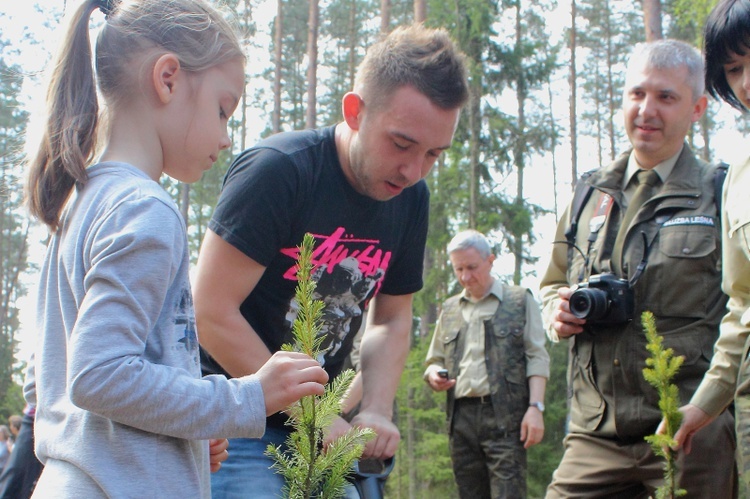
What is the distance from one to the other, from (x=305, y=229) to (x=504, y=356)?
393 cm

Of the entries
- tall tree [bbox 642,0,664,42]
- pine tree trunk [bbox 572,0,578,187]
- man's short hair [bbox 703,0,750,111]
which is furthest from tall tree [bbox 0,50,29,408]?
man's short hair [bbox 703,0,750,111]

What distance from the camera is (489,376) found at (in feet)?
20.8

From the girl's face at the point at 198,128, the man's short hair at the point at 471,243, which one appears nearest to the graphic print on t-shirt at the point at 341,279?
the girl's face at the point at 198,128

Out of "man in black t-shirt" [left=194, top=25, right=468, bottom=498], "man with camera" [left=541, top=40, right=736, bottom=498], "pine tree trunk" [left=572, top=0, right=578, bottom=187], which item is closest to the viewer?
"man in black t-shirt" [left=194, top=25, right=468, bottom=498]

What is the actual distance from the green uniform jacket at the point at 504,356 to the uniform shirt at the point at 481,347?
39 mm

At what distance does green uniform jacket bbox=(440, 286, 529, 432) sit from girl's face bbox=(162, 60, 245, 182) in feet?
15.4

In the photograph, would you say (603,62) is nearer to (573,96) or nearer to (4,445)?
(573,96)

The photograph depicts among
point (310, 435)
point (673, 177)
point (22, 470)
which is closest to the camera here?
point (310, 435)

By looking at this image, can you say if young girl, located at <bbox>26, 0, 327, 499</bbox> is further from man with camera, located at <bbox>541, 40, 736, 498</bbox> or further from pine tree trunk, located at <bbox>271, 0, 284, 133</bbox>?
pine tree trunk, located at <bbox>271, 0, 284, 133</bbox>

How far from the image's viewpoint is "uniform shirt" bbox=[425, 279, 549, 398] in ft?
20.9

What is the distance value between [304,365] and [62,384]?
58 cm

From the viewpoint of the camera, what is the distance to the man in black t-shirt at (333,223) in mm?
2557

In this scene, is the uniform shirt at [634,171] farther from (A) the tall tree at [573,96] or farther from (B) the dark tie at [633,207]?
(A) the tall tree at [573,96]

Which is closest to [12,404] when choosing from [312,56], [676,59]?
[312,56]
